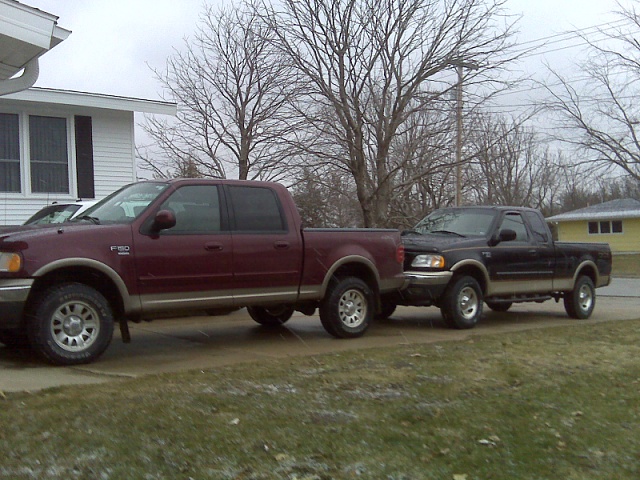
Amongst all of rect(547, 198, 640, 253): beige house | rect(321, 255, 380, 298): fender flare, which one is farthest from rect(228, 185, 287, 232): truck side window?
rect(547, 198, 640, 253): beige house

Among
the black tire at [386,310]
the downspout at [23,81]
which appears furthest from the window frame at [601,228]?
the downspout at [23,81]

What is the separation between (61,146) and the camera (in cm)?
1444

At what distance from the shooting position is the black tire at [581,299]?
12789 mm

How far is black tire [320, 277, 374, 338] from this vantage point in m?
9.11

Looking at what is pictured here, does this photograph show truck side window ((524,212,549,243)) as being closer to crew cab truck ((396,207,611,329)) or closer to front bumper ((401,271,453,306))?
crew cab truck ((396,207,611,329))

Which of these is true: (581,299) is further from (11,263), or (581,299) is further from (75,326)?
(11,263)

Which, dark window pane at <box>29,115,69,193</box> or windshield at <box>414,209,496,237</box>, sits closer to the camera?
windshield at <box>414,209,496,237</box>

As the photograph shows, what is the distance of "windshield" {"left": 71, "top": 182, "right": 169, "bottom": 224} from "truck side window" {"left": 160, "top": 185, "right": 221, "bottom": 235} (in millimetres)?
199

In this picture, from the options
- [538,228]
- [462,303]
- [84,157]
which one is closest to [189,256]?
[462,303]

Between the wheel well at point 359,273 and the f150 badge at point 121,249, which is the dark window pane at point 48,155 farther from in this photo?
the f150 badge at point 121,249

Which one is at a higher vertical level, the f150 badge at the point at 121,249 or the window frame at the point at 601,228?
the window frame at the point at 601,228

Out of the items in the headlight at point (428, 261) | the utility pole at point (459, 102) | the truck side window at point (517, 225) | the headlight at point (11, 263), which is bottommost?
the headlight at point (428, 261)

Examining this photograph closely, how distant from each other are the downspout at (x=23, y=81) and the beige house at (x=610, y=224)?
43.2m

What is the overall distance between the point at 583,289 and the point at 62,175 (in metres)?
10.2
